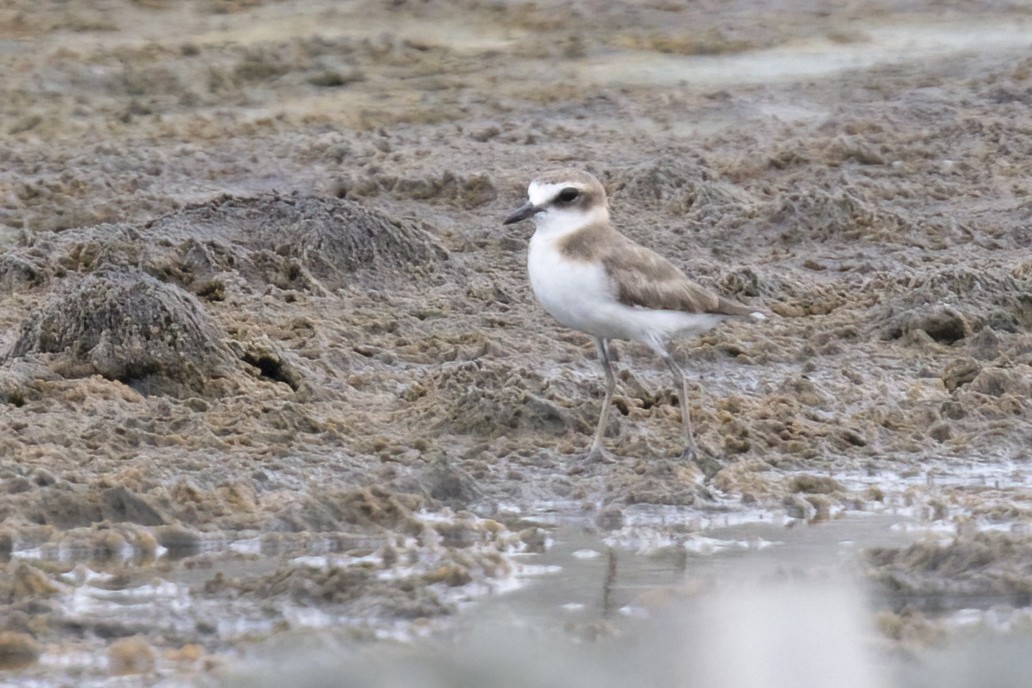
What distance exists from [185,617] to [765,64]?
32.0 ft

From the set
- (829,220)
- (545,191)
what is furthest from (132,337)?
(829,220)

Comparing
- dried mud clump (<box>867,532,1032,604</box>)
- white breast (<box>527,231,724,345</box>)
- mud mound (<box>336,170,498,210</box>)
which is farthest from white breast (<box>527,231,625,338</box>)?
mud mound (<box>336,170,498,210</box>)

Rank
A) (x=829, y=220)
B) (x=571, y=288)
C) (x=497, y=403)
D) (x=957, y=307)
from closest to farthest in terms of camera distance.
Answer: (x=571, y=288) < (x=497, y=403) < (x=957, y=307) < (x=829, y=220)

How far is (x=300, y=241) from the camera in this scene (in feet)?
32.6

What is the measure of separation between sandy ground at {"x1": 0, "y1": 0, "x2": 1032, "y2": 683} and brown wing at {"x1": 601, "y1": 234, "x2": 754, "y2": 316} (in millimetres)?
551

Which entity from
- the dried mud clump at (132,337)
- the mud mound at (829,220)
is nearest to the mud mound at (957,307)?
the mud mound at (829,220)

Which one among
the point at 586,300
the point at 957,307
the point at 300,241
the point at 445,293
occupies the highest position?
the point at 586,300

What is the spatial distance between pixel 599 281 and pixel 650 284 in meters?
0.24

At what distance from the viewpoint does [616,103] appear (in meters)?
13.6

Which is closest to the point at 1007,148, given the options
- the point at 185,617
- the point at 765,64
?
the point at 765,64

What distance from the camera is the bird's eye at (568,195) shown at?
7.30 meters

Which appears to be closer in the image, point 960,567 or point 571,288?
point 960,567

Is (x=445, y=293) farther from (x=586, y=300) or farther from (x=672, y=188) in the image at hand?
(x=586, y=300)

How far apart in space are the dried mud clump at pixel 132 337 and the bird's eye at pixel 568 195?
5.46ft
